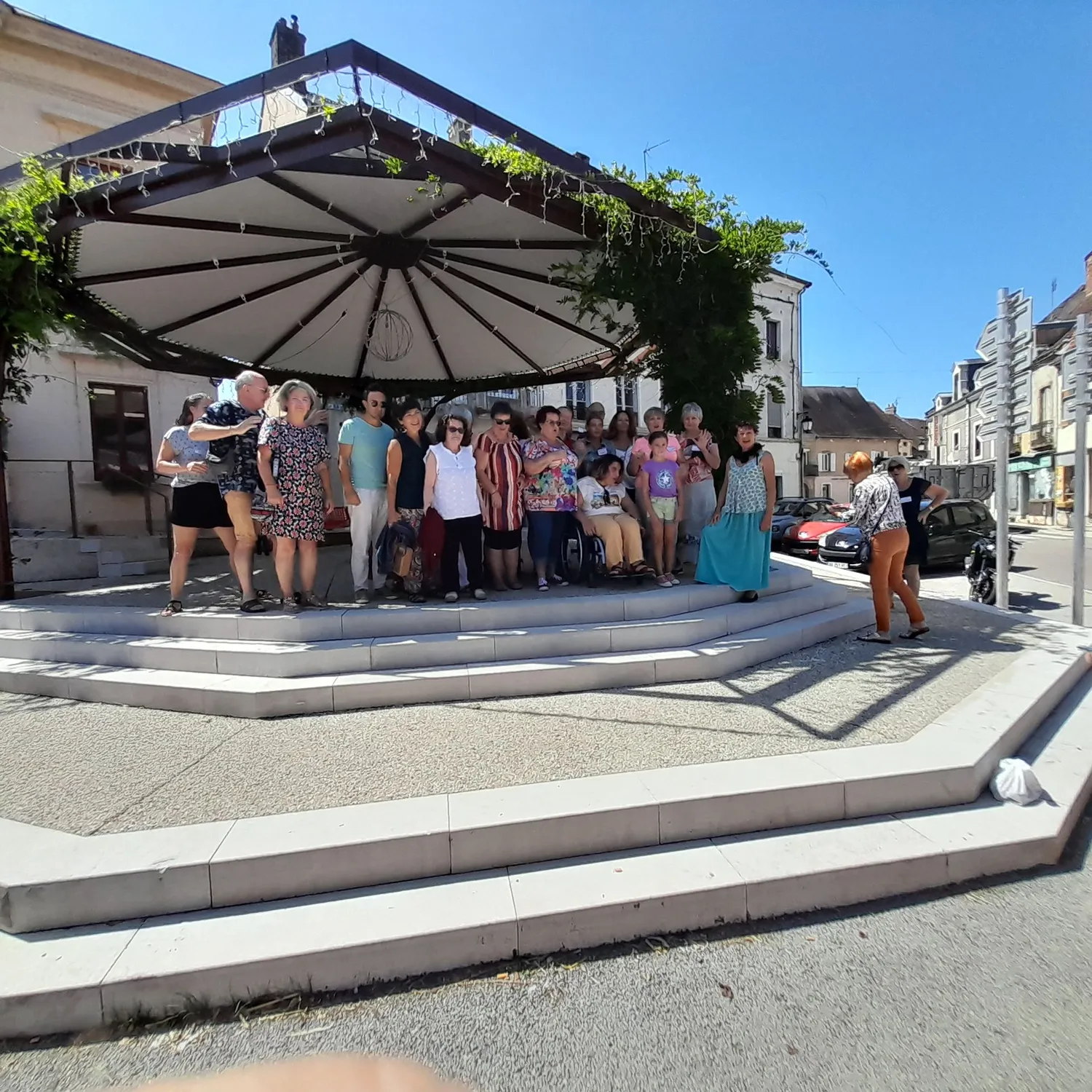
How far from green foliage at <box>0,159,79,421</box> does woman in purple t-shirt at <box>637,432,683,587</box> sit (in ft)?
18.4

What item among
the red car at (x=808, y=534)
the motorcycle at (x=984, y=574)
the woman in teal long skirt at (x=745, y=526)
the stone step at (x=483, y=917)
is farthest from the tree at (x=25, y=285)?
the red car at (x=808, y=534)

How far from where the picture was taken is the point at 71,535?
10.0 meters

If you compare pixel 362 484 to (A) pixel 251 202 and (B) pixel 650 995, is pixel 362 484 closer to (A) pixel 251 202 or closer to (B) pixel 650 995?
(A) pixel 251 202

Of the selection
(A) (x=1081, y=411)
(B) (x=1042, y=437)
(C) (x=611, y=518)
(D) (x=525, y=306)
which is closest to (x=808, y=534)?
(A) (x=1081, y=411)

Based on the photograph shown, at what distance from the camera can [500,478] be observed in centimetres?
552

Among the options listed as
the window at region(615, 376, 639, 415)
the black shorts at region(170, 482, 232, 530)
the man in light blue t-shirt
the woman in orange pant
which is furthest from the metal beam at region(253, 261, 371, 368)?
the window at region(615, 376, 639, 415)

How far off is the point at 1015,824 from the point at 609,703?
221 cm

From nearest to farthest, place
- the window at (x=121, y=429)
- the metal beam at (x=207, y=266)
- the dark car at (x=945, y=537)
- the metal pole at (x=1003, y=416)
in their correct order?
the metal beam at (x=207, y=266)
the metal pole at (x=1003, y=416)
the window at (x=121, y=429)
the dark car at (x=945, y=537)

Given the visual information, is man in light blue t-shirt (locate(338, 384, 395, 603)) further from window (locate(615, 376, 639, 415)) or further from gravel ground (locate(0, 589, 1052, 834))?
window (locate(615, 376, 639, 415))

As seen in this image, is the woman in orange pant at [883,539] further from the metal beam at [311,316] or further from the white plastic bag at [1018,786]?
the metal beam at [311,316]

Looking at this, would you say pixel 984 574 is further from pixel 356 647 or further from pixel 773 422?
pixel 773 422

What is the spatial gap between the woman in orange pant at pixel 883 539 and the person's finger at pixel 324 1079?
17.4 feet

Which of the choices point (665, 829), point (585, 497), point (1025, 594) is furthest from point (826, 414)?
point (665, 829)

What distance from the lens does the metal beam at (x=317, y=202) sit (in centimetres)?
539
